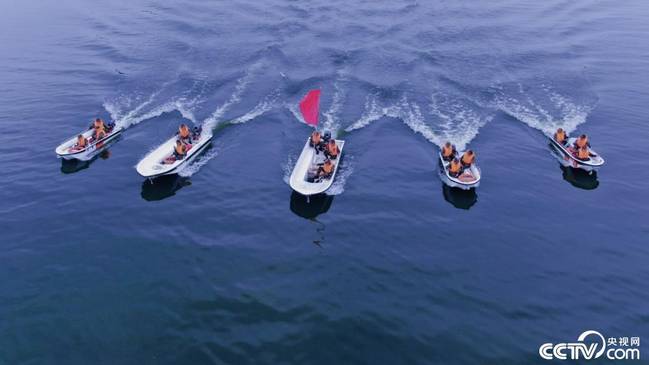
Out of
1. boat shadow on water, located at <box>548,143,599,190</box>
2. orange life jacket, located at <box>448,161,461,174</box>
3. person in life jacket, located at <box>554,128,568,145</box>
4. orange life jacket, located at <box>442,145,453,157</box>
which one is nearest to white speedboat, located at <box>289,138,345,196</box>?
orange life jacket, located at <box>442,145,453,157</box>

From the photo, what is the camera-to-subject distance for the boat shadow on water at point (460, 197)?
34772 millimetres

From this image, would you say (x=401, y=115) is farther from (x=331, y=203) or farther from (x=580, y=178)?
(x=580, y=178)

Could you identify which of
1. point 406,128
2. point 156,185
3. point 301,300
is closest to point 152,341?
point 301,300

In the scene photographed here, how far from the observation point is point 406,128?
147 feet

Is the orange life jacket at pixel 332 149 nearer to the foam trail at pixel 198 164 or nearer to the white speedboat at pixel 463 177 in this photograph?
the white speedboat at pixel 463 177

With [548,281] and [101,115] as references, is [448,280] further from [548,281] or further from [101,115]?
[101,115]

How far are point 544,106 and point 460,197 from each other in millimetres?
21802

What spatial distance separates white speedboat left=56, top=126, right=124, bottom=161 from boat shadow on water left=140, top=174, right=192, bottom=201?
808 centimetres

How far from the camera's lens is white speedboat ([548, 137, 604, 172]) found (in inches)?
1460

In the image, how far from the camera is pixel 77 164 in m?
40.9

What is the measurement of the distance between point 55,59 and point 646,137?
7937 centimetres

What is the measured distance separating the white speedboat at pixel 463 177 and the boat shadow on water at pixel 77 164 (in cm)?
3316

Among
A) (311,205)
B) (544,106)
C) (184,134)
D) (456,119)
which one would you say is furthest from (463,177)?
(184,134)

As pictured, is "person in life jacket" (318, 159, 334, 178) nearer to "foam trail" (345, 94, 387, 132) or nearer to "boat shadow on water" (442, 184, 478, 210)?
"foam trail" (345, 94, 387, 132)
